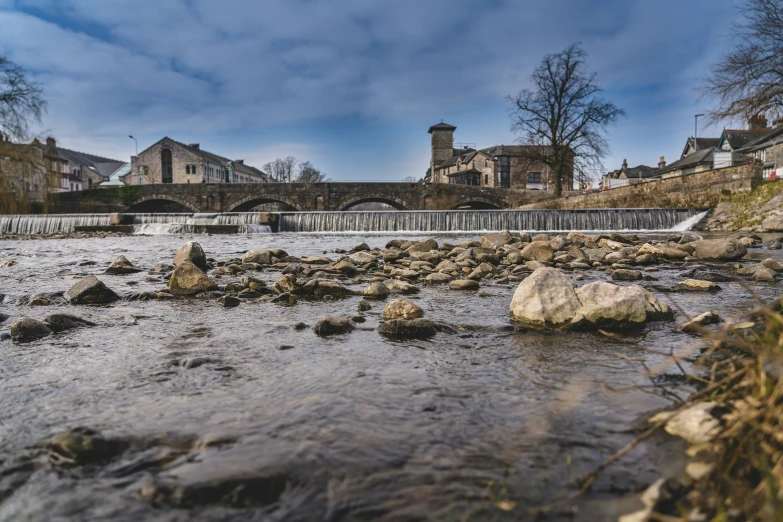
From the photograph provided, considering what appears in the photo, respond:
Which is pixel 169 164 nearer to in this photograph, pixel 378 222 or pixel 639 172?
pixel 378 222

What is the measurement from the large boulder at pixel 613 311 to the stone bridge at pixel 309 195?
4403 cm

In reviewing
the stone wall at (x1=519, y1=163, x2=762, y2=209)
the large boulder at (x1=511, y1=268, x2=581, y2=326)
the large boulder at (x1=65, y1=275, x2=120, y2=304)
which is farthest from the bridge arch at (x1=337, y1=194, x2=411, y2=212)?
the large boulder at (x1=511, y1=268, x2=581, y2=326)

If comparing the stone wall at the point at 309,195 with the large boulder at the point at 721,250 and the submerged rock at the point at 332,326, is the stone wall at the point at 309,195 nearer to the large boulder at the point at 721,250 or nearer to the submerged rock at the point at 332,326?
the large boulder at the point at 721,250

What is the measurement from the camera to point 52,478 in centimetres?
210

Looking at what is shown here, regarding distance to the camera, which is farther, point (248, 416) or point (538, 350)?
point (538, 350)

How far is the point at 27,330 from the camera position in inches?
174

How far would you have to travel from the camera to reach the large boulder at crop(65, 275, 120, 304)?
624cm

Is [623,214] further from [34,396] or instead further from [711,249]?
[34,396]

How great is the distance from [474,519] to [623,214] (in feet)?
84.6

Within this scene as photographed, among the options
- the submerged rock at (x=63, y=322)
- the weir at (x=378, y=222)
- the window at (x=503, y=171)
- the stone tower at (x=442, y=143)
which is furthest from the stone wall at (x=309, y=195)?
the submerged rock at (x=63, y=322)

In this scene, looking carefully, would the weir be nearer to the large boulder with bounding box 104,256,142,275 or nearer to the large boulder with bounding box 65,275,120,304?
the large boulder with bounding box 104,256,142,275

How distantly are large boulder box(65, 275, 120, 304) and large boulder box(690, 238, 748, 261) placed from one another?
10.7 meters

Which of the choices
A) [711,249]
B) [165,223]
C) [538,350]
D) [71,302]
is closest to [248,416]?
[538,350]

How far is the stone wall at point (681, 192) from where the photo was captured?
23891 mm
